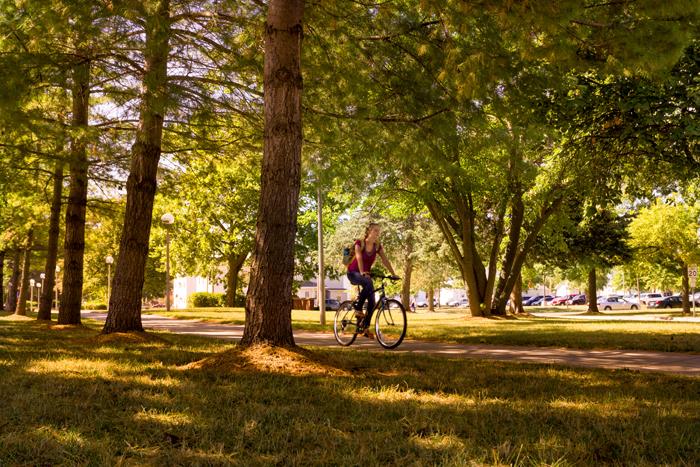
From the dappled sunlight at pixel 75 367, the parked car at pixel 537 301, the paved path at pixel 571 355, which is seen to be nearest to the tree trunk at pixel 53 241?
the paved path at pixel 571 355

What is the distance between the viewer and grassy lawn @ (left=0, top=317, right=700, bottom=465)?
10.2ft

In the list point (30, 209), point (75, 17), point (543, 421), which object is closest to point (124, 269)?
point (75, 17)

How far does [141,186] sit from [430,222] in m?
28.2

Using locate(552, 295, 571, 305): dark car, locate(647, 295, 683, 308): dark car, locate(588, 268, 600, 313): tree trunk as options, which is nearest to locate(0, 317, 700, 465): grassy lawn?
locate(588, 268, 600, 313): tree trunk

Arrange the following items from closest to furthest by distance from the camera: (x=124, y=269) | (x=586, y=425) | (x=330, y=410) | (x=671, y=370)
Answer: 1. (x=586, y=425)
2. (x=330, y=410)
3. (x=671, y=370)
4. (x=124, y=269)

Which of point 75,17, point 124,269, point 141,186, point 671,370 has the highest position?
point 75,17

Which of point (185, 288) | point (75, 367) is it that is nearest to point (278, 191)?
point (75, 367)

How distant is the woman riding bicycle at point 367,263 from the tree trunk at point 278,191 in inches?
96.2

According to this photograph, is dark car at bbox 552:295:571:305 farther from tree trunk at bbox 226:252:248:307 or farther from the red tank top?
the red tank top

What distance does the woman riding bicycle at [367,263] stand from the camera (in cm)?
891

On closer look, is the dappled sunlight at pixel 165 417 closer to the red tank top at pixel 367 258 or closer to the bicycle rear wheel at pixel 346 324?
the red tank top at pixel 367 258

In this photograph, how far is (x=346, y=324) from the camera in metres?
10.2

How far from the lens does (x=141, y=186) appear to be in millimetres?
Result: 9906

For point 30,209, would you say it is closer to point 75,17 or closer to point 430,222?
point 75,17
